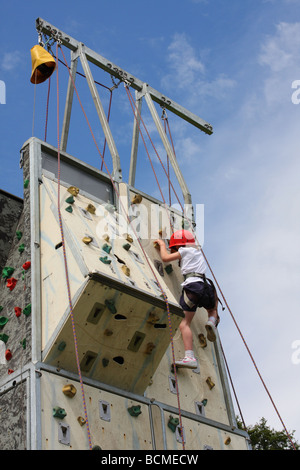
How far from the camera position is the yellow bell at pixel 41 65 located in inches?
464

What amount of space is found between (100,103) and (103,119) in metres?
0.37

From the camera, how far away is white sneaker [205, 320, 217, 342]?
1125cm

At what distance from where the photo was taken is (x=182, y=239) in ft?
38.4

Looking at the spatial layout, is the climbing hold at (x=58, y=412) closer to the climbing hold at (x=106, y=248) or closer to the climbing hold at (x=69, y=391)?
the climbing hold at (x=69, y=391)

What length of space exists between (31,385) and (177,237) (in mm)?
3963

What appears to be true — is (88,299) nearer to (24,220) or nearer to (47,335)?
(47,335)

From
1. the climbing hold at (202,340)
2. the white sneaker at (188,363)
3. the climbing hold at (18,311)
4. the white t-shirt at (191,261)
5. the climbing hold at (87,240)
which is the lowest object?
the white sneaker at (188,363)

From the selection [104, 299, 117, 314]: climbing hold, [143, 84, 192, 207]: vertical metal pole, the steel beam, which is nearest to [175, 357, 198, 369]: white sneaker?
[104, 299, 117, 314]: climbing hold

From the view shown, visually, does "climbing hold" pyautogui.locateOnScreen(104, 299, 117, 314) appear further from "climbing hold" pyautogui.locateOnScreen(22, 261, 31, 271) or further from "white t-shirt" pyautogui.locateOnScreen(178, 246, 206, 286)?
"white t-shirt" pyautogui.locateOnScreen(178, 246, 206, 286)

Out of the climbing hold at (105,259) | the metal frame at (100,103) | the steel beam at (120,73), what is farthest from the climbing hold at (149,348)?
the steel beam at (120,73)

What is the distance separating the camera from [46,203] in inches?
407

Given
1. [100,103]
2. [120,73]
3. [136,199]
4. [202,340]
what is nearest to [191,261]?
[202,340]

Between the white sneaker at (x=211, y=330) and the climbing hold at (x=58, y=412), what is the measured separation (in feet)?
10.8

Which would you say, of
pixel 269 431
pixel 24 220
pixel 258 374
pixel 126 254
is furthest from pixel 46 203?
pixel 269 431
